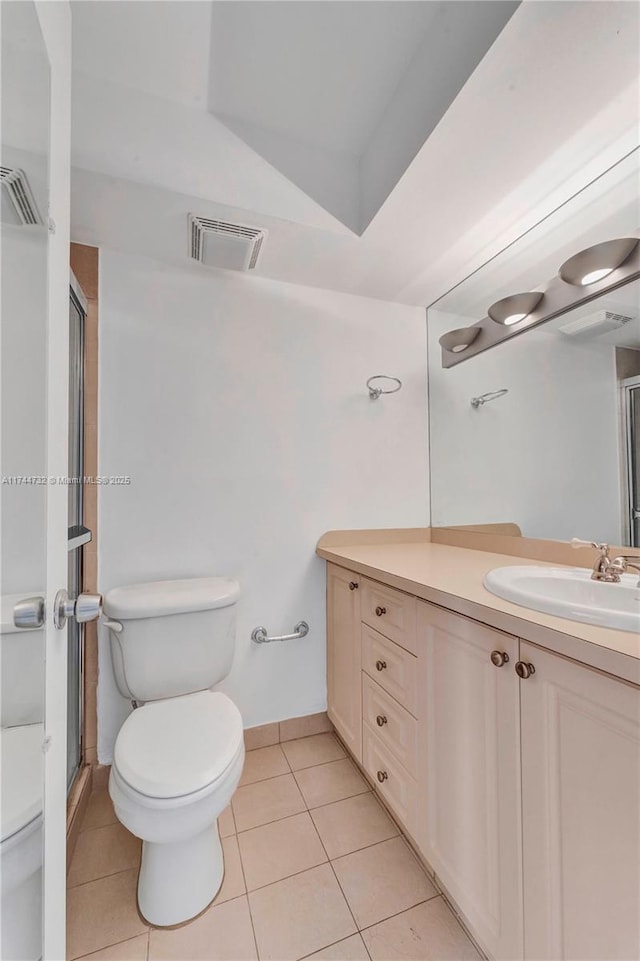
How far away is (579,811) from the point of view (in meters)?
0.66

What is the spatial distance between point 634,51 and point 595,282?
0.53m

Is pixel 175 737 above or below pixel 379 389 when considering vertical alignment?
below

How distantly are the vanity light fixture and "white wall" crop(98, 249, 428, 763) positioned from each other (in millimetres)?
229

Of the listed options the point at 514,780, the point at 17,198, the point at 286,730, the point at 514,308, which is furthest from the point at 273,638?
the point at 514,308

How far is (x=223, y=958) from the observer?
928 millimetres

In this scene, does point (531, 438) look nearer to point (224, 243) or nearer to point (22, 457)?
point (224, 243)

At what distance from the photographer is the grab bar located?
1.67 meters

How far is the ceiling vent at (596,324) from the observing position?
1239 millimetres

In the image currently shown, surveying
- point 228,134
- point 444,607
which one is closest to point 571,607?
point 444,607

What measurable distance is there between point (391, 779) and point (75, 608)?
1125mm

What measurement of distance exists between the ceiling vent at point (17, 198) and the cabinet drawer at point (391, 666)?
1264 millimetres

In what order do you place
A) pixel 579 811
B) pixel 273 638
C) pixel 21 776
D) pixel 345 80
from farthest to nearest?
pixel 273 638
pixel 345 80
pixel 579 811
pixel 21 776

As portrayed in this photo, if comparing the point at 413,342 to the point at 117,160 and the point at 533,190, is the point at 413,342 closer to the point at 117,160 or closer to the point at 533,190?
the point at 533,190

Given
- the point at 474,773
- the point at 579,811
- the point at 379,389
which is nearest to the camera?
the point at 579,811
